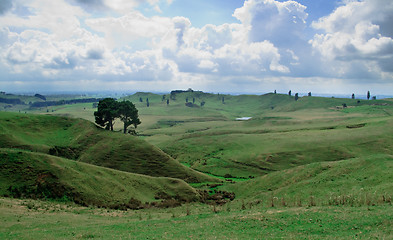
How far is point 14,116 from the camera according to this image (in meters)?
78.3

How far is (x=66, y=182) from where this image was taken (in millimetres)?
42500

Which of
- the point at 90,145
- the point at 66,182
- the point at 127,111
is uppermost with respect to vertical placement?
the point at 127,111

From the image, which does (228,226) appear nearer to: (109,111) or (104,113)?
(109,111)

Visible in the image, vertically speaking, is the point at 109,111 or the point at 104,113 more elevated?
the point at 109,111

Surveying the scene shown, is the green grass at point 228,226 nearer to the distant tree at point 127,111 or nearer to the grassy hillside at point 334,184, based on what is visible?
the grassy hillside at point 334,184

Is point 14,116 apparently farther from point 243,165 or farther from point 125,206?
point 243,165

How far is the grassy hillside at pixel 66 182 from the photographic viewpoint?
4038cm

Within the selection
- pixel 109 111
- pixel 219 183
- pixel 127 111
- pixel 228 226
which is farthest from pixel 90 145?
pixel 228 226

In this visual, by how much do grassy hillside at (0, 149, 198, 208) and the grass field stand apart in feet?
0.94

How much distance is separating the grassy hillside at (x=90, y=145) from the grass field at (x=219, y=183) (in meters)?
0.26

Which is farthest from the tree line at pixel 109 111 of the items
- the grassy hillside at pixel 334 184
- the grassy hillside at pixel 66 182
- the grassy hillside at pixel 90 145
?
the grassy hillside at pixel 334 184

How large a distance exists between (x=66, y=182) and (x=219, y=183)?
38.8 meters

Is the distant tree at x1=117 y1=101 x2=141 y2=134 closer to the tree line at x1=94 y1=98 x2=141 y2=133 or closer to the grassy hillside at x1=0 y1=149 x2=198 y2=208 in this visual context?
the tree line at x1=94 y1=98 x2=141 y2=133

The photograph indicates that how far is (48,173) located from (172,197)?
21.6 meters
